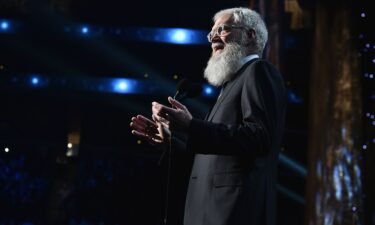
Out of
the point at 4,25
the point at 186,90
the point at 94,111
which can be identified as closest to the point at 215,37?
the point at 186,90

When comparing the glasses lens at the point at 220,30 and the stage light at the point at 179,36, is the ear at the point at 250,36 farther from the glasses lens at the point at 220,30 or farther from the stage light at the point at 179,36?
the stage light at the point at 179,36

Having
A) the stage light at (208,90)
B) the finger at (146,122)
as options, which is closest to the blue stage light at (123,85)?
the stage light at (208,90)

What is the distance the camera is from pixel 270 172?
157 centimetres

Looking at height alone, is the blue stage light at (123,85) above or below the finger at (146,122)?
above

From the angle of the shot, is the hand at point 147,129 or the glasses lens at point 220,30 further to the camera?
the glasses lens at point 220,30

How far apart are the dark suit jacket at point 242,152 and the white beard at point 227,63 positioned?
13 centimetres

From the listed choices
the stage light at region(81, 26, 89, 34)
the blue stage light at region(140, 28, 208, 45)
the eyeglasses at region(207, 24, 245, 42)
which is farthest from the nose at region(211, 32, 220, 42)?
the stage light at region(81, 26, 89, 34)

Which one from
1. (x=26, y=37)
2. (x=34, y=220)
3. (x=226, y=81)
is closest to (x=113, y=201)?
(x=34, y=220)

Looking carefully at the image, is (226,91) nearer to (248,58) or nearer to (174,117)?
(248,58)

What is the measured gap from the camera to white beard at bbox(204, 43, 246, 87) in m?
1.75

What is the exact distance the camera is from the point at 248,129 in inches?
56.2

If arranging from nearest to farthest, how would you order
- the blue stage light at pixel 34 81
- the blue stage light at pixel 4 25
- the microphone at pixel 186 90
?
the microphone at pixel 186 90
the blue stage light at pixel 4 25
the blue stage light at pixel 34 81

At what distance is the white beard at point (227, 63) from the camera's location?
5.74 ft

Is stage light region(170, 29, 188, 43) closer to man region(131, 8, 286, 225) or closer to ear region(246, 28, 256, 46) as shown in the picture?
ear region(246, 28, 256, 46)
